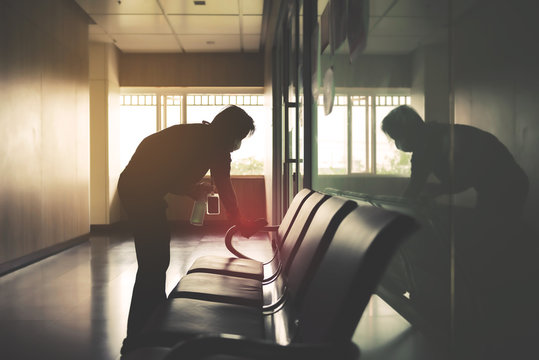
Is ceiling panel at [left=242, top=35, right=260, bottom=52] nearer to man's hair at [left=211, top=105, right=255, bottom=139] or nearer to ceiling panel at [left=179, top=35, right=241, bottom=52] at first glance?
ceiling panel at [left=179, top=35, right=241, bottom=52]

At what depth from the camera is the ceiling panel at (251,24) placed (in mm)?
6082

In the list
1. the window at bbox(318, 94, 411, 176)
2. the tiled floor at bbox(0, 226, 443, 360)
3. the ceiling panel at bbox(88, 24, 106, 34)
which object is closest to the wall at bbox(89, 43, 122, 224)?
the ceiling panel at bbox(88, 24, 106, 34)

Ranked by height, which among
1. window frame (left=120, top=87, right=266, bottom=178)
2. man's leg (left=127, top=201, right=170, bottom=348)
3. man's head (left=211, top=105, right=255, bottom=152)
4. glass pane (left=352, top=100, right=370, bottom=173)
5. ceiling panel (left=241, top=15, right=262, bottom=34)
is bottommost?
man's leg (left=127, top=201, right=170, bottom=348)

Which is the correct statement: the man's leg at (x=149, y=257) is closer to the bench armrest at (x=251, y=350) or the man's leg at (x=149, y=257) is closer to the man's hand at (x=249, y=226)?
the man's hand at (x=249, y=226)

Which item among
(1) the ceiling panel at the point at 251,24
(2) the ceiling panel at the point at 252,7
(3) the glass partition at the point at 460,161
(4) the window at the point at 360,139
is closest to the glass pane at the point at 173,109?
(1) the ceiling panel at the point at 251,24

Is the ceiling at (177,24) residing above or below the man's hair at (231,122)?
above

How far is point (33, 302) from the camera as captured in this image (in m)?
3.04

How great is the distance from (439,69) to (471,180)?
0.88 ft

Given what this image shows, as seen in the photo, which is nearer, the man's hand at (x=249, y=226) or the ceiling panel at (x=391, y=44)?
the ceiling panel at (x=391, y=44)

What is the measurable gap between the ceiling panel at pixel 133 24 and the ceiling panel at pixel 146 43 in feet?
0.82

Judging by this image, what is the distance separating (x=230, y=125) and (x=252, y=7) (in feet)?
12.9

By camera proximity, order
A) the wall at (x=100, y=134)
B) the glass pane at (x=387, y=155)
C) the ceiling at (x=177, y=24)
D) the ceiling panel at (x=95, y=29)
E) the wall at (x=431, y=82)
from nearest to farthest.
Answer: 1. the wall at (x=431, y=82)
2. the glass pane at (x=387, y=155)
3. the ceiling at (x=177, y=24)
4. the ceiling panel at (x=95, y=29)
5. the wall at (x=100, y=134)

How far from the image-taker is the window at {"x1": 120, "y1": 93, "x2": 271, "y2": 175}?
8.25 m

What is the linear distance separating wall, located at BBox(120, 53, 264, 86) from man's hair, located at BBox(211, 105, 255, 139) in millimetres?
5810
